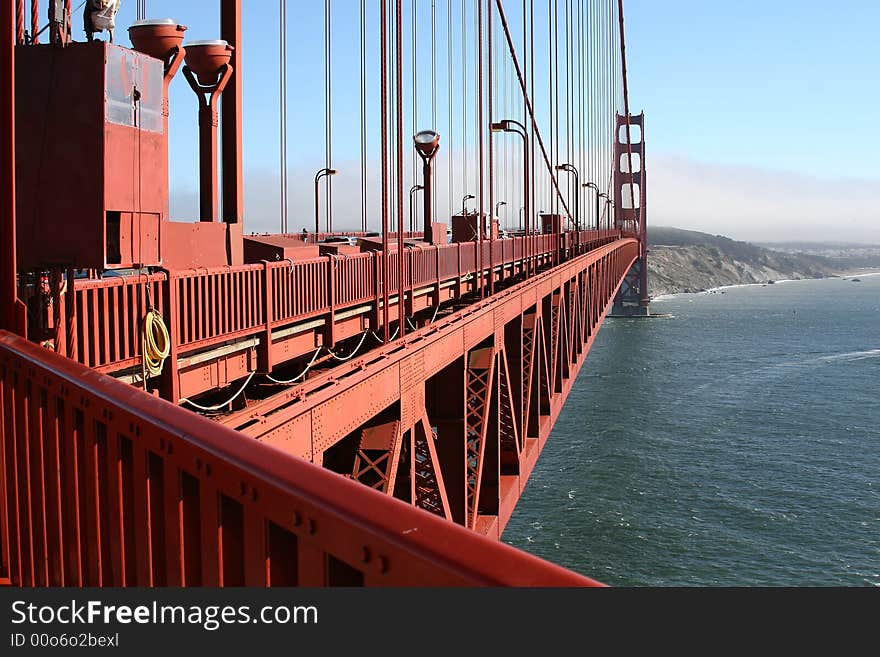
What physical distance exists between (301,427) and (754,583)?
20.4 metres

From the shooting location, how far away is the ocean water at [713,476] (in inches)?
1011

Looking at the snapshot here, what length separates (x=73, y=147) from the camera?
469cm

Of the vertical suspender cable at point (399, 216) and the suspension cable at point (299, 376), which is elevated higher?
the vertical suspender cable at point (399, 216)

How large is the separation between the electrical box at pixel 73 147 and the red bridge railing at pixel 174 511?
3.97 feet

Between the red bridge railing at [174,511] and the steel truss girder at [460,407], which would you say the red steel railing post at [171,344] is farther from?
the red bridge railing at [174,511]

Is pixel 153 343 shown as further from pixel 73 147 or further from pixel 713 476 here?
pixel 713 476

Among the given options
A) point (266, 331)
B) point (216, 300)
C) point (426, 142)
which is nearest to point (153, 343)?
point (216, 300)

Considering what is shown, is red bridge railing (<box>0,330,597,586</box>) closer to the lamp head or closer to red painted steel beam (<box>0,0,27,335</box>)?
red painted steel beam (<box>0,0,27,335</box>)

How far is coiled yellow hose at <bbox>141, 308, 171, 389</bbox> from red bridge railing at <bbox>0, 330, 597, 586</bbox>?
1.58m

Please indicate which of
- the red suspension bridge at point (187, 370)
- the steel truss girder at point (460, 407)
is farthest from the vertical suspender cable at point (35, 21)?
the steel truss girder at point (460, 407)

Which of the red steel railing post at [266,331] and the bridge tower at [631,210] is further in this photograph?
the bridge tower at [631,210]

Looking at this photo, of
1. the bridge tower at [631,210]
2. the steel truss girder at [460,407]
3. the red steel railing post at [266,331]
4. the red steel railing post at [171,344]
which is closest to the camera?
the red steel railing post at [171,344]

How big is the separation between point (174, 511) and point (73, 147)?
2970mm

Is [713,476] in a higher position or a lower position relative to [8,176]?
lower
